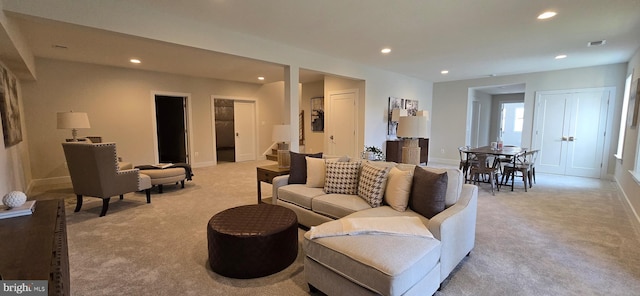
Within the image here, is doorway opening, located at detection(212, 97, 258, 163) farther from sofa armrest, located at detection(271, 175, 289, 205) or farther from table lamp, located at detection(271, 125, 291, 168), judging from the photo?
sofa armrest, located at detection(271, 175, 289, 205)

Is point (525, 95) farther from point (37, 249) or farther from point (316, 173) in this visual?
point (37, 249)

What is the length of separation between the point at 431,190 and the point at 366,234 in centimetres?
79

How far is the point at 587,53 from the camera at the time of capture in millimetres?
4891

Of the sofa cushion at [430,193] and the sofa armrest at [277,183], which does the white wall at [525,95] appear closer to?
the sofa cushion at [430,193]

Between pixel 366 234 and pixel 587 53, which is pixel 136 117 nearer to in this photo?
pixel 366 234

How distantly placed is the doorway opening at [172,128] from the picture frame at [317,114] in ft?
10.9

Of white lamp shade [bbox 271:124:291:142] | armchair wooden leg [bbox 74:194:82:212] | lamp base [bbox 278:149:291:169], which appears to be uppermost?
white lamp shade [bbox 271:124:291:142]

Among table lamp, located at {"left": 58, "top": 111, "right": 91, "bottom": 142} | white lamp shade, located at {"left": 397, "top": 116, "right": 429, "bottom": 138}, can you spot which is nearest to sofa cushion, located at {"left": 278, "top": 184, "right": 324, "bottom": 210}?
white lamp shade, located at {"left": 397, "top": 116, "right": 429, "bottom": 138}

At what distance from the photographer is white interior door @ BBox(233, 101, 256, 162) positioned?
829cm

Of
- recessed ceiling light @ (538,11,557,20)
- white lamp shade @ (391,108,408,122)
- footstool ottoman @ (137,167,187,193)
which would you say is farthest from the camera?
white lamp shade @ (391,108,408,122)

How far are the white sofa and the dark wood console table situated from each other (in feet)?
4.28

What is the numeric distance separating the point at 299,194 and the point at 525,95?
6780 mm

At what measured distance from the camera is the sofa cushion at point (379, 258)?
1553 mm

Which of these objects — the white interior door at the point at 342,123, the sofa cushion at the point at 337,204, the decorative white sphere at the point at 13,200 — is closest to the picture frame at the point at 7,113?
the decorative white sphere at the point at 13,200
